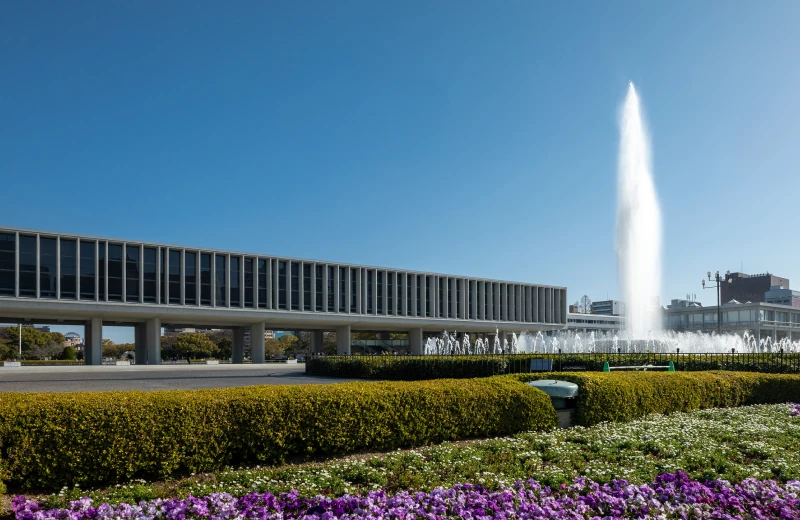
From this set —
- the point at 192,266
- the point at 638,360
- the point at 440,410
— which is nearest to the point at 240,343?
the point at 192,266

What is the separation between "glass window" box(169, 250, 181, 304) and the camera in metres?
53.1

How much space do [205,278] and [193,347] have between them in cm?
3946

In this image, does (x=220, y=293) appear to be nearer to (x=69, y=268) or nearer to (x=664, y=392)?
(x=69, y=268)

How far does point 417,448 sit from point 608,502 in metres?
3.81

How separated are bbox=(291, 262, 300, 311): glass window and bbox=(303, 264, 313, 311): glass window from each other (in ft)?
2.16

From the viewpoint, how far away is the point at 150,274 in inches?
2040

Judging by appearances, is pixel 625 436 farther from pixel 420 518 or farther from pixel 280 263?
pixel 280 263

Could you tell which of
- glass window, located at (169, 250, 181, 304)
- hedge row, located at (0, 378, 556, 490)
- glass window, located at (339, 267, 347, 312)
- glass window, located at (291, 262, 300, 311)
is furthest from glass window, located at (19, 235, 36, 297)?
hedge row, located at (0, 378, 556, 490)

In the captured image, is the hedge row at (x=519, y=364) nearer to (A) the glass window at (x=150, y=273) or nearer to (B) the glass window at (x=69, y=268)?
(A) the glass window at (x=150, y=273)

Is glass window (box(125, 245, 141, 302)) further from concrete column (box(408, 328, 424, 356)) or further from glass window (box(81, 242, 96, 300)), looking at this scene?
concrete column (box(408, 328, 424, 356))

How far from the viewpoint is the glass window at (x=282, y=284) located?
60094 millimetres

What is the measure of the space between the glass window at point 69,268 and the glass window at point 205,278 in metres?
10.1

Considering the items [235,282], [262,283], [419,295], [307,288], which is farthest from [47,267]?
[419,295]

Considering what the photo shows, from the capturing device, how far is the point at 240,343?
6612 cm
